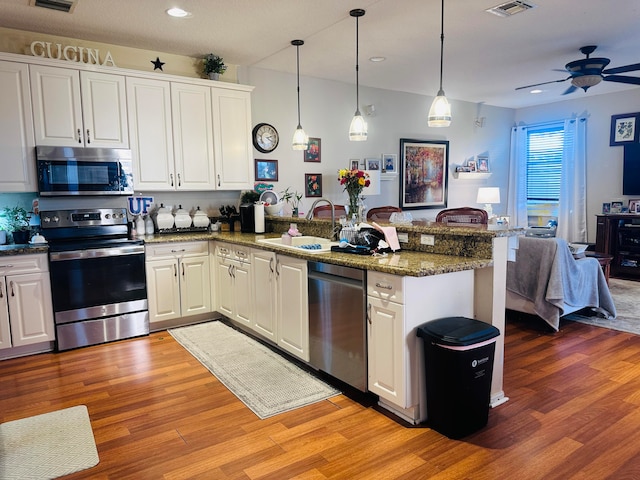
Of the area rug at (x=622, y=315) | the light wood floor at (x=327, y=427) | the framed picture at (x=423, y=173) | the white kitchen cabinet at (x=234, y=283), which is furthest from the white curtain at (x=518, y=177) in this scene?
the white kitchen cabinet at (x=234, y=283)

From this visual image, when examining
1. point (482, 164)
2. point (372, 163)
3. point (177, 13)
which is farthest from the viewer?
point (482, 164)

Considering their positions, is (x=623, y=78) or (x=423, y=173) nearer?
(x=623, y=78)

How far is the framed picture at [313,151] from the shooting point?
220 inches

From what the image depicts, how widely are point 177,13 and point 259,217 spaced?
6.33ft

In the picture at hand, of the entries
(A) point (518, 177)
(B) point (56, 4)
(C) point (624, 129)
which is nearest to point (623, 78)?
(C) point (624, 129)

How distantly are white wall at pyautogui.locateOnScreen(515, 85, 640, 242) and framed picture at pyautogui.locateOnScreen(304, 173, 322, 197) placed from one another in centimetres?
438

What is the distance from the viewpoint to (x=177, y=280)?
4266 mm

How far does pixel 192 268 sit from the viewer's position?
14.3 ft

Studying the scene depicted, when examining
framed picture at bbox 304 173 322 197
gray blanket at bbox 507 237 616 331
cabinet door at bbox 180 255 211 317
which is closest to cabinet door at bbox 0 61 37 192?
cabinet door at bbox 180 255 211 317

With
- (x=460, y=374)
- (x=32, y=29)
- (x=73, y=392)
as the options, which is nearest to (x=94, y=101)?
(x=32, y=29)

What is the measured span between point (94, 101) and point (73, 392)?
247 centimetres

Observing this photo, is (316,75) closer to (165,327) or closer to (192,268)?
(192,268)

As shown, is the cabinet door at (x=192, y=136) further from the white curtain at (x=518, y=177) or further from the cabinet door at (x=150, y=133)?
the white curtain at (x=518, y=177)

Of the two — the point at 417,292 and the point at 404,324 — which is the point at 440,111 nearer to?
the point at 417,292
